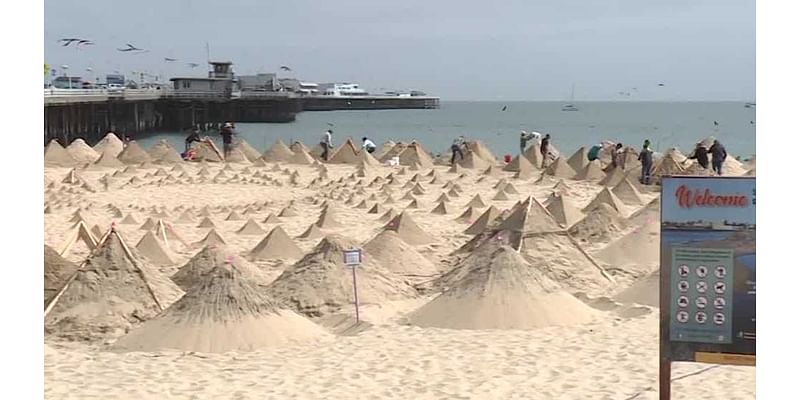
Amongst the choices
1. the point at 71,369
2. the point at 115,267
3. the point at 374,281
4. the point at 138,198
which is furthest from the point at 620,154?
the point at 71,369

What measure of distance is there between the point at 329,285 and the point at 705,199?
537 cm

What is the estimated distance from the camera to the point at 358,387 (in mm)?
6949

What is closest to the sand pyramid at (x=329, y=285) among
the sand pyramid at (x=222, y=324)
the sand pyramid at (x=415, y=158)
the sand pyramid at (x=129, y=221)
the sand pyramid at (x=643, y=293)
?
the sand pyramid at (x=222, y=324)

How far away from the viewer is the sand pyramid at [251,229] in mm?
14289

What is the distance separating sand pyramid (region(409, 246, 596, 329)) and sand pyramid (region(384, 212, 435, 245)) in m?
3.85

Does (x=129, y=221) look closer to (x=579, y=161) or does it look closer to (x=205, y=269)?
(x=205, y=269)

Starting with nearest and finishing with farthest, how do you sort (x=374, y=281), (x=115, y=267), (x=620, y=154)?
(x=115, y=267)
(x=374, y=281)
(x=620, y=154)

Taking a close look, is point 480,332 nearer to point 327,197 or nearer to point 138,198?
point 327,197

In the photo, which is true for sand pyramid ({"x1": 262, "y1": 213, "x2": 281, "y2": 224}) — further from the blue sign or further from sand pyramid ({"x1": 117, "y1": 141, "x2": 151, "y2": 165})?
the blue sign

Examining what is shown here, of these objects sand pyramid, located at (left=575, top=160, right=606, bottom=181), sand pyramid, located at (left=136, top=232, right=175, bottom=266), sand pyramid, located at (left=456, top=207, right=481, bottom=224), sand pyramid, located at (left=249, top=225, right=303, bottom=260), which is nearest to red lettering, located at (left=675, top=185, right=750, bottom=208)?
sand pyramid, located at (left=249, top=225, right=303, bottom=260)

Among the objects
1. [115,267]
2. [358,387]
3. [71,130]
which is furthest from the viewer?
[71,130]

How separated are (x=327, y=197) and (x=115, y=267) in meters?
9.57

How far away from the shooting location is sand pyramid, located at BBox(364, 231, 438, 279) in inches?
435

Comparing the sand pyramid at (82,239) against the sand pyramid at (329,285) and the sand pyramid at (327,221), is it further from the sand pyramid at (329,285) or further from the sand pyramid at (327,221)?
the sand pyramid at (327,221)
